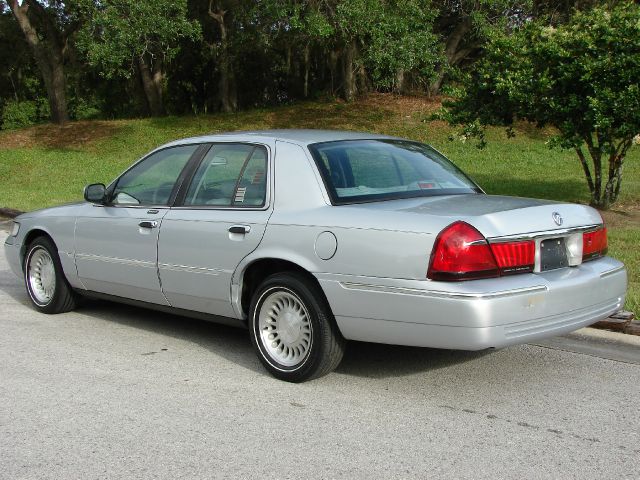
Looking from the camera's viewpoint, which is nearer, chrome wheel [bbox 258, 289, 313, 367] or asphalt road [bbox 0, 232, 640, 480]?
asphalt road [bbox 0, 232, 640, 480]

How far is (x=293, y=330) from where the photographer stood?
17.0 ft

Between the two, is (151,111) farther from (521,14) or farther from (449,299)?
(449,299)

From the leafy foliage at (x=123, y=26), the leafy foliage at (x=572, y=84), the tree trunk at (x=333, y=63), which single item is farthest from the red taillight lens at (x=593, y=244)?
the tree trunk at (x=333, y=63)

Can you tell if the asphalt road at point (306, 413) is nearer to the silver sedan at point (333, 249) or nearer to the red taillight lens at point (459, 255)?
the silver sedan at point (333, 249)

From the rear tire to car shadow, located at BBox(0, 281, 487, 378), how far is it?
0.26 meters

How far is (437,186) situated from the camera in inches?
220

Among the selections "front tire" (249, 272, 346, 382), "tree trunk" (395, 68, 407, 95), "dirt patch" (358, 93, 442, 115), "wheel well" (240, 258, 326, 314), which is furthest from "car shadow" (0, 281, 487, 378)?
"tree trunk" (395, 68, 407, 95)

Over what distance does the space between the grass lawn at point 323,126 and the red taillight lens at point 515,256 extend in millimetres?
5164

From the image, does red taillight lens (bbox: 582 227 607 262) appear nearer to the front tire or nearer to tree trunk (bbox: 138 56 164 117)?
the front tire

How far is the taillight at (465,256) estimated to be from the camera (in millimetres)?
4457

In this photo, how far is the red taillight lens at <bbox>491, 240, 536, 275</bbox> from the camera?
4.55 metres

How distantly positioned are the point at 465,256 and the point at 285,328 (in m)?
1.36

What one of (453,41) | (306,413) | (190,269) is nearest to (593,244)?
(306,413)

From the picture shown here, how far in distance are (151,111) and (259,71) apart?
7.91 m
